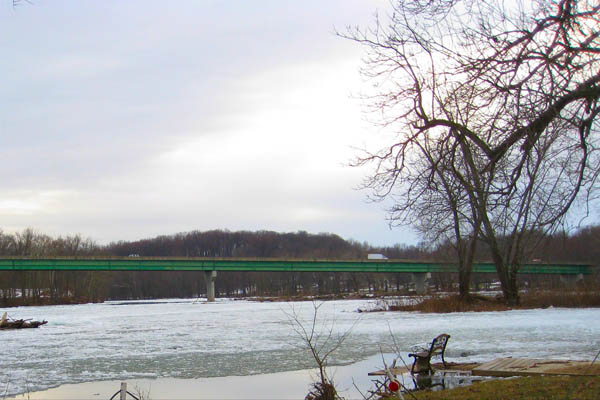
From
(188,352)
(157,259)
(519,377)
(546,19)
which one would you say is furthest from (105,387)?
(157,259)

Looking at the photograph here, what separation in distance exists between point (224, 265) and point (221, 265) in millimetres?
472

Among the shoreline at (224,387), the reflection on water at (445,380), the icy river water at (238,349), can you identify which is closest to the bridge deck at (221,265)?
the icy river water at (238,349)

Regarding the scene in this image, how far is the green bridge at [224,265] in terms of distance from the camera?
87.8 m

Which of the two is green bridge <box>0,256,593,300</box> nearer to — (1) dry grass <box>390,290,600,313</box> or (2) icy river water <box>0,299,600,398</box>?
(1) dry grass <box>390,290,600,313</box>

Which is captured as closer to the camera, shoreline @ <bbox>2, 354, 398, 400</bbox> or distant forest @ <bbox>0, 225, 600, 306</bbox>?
shoreline @ <bbox>2, 354, 398, 400</bbox>

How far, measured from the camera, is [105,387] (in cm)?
1313

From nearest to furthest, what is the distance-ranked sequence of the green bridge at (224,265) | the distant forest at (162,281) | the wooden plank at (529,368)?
the wooden plank at (529,368)
the green bridge at (224,265)
the distant forest at (162,281)

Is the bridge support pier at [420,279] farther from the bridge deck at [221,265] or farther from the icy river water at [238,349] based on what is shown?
the icy river water at [238,349]

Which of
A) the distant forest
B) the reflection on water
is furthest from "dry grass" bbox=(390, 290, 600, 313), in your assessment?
the reflection on water

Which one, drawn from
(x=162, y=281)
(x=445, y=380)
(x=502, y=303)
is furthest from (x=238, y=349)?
(x=162, y=281)

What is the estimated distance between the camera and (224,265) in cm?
10012

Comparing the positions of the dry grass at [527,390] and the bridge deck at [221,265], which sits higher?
the bridge deck at [221,265]

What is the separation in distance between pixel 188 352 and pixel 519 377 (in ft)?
36.2

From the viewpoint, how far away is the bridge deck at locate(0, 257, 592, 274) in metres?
87.6
